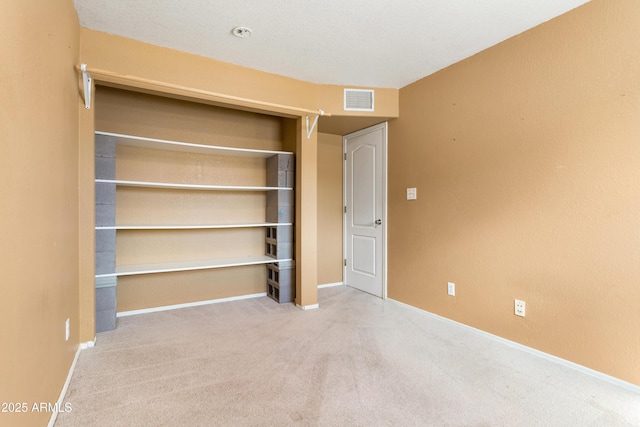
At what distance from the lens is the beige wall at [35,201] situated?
1.03m

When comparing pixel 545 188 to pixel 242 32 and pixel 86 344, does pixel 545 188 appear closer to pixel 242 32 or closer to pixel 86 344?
pixel 242 32

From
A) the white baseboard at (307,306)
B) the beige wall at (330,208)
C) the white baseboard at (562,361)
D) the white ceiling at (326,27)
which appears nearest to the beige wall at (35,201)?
the white ceiling at (326,27)

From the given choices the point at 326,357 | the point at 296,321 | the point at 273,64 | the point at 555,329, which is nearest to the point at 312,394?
the point at 326,357

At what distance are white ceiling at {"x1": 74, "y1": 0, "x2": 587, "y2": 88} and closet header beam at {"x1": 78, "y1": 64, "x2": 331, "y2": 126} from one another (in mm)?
359

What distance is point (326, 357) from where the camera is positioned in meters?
2.22

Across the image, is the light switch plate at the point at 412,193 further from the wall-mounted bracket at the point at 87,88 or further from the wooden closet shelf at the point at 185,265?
the wall-mounted bracket at the point at 87,88

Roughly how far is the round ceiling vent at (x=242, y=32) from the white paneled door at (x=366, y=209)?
74.4 inches

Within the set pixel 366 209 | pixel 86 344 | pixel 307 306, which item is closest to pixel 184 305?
pixel 86 344

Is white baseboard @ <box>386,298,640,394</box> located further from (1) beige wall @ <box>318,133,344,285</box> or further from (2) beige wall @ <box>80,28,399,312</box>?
(1) beige wall @ <box>318,133,344,285</box>

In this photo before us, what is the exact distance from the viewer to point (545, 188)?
88.0 inches

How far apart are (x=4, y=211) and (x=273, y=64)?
2.39 m

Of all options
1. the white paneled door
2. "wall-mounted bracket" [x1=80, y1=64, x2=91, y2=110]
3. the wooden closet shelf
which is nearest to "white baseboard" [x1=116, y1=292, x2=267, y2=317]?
the wooden closet shelf

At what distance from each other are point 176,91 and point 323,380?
2.46 m

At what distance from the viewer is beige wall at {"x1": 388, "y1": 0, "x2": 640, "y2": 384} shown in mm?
1896
